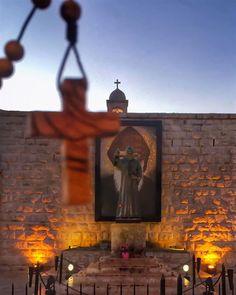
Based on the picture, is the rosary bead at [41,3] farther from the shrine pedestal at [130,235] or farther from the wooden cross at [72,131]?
the shrine pedestal at [130,235]

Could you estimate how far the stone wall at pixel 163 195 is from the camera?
1404cm

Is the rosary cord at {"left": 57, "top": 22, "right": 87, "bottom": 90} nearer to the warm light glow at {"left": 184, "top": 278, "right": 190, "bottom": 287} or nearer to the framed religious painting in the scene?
the warm light glow at {"left": 184, "top": 278, "right": 190, "bottom": 287}

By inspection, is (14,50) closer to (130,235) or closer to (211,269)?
(130,235)

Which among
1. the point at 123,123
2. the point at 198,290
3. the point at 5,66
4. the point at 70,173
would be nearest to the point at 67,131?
the point at 70,173

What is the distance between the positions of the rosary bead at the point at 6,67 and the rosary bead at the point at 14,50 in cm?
3

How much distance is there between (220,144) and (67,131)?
1272cm

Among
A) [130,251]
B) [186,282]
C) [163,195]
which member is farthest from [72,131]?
[163,195]

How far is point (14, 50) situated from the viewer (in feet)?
8.12

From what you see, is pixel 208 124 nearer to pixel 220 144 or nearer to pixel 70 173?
pixel 220 144

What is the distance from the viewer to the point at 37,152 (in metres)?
14.3

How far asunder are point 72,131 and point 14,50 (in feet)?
2.00

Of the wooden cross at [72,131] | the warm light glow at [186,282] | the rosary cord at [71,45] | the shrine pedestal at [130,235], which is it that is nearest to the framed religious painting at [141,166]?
the shrine pedestal at [130,235]

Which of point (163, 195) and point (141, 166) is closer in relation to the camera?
point (141, 166)

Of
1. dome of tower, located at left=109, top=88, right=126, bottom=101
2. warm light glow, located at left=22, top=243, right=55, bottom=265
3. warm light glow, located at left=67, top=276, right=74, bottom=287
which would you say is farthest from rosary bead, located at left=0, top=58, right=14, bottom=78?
dome of tower, located at left=109, top=88, right=126, bottom=101
